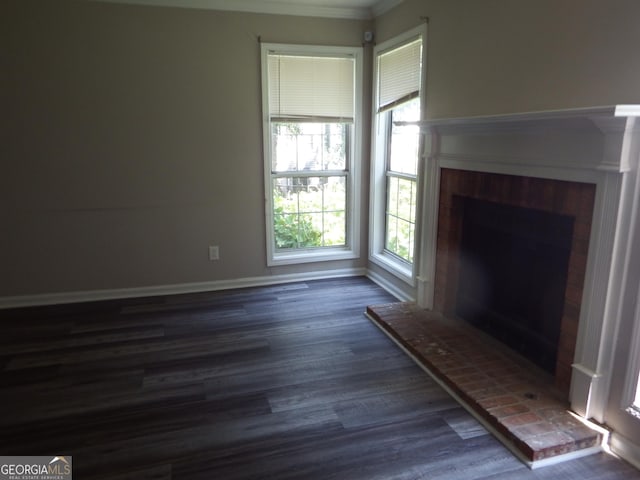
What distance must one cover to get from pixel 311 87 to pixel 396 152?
95 cm

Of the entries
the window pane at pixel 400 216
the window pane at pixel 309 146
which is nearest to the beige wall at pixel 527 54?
the window pane at pixel 400 216

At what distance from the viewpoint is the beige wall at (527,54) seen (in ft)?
6.66

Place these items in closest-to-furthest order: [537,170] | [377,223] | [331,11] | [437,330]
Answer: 1. [537,170]
2. [437,330]
3. [331,11]
4. [377,223]

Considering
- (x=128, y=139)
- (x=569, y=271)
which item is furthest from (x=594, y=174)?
(x=128, y=139)

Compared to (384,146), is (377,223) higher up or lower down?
lower down

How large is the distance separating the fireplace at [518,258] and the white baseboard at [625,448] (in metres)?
0.31

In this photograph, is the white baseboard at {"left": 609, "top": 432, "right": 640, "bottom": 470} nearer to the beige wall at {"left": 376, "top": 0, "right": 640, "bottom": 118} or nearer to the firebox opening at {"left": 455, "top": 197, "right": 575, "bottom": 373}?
the firebox opening at {"left": 455, "top": 197, "right": 575, "bottom": 373}

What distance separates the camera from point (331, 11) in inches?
161

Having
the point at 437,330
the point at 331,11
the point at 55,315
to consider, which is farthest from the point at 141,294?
the point at 331,11

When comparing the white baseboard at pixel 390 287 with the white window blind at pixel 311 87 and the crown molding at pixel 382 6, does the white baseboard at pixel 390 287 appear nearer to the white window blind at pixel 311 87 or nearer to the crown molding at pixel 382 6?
the white window blind at pixel 311 87

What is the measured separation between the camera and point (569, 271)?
2.31 m

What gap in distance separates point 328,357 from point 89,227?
233cm

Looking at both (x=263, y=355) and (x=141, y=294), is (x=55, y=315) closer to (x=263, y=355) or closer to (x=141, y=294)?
(x=141, y=294)

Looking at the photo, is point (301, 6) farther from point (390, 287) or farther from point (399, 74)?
point (390, 287)
